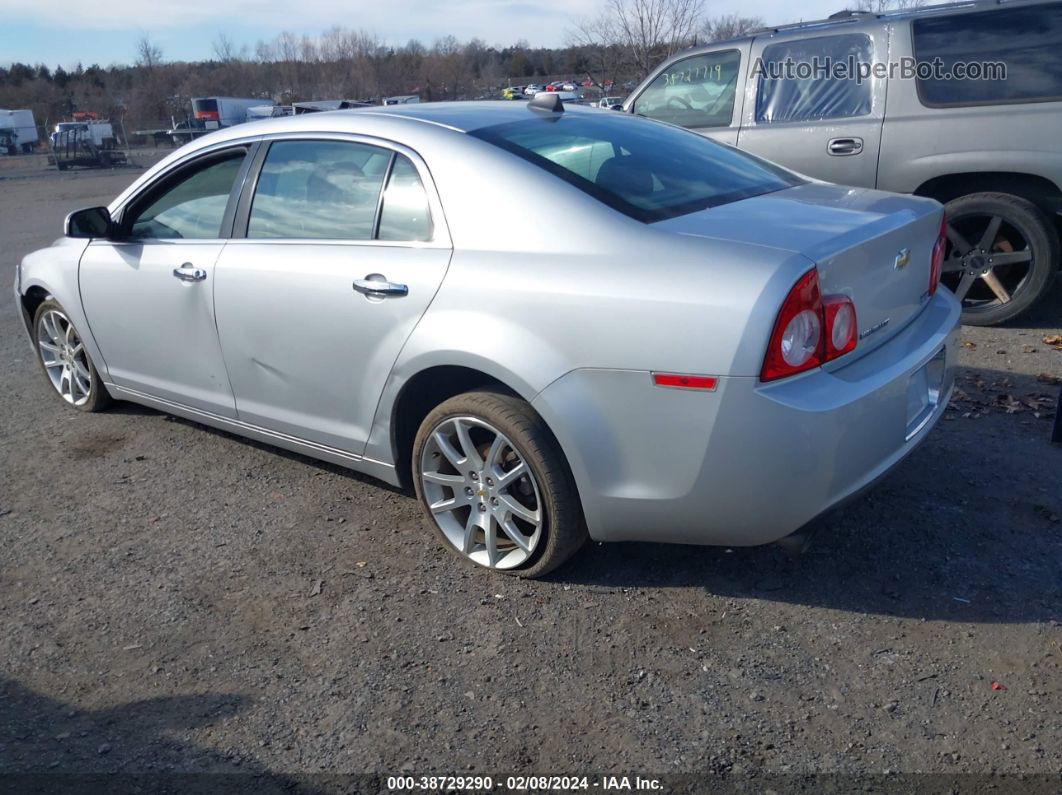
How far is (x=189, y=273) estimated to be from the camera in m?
4.22

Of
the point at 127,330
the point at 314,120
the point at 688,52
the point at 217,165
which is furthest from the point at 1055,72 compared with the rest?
the point at 127,330

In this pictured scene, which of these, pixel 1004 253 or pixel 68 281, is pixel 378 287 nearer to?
pixel 68 281

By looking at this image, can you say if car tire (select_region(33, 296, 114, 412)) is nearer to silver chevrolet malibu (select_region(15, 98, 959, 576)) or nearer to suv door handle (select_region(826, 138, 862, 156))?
silver chevrolet malibu (select_region(15, 98, 959, 576))

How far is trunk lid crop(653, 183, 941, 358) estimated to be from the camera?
293 centimetres

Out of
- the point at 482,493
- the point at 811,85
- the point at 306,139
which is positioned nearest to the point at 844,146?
the point at 811,85

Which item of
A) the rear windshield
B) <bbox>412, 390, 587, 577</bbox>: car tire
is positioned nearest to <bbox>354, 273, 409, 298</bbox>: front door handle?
<bbox>412, 390, 587, 577</bbox>: car tire

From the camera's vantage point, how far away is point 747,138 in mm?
6852

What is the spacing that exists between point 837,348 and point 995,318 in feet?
12.9

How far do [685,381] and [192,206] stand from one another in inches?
109

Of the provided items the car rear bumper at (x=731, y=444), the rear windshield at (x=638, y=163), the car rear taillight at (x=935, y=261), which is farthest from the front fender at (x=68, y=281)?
the car rear taillight at (x=935, y=261)

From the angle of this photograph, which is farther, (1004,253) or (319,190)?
(1004,253)

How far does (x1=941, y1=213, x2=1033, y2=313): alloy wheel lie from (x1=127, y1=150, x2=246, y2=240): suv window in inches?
181

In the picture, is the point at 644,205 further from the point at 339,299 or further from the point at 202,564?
the point at 202,564

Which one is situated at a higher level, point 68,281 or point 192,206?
point 192,206
